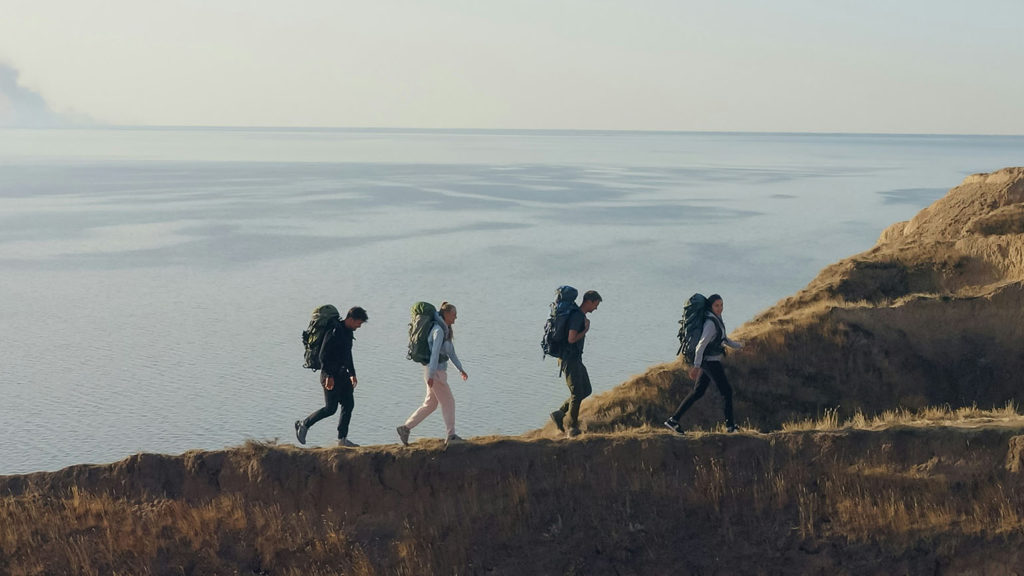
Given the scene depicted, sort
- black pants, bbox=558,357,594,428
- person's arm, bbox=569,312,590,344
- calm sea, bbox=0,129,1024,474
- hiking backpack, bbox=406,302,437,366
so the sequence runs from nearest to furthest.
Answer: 1. hiking backpack, bbox=406,302,437,366
2. person's arm, bbox=569,312,590,344
3. black pants, bbox=558,357,594,428
4. calm sea, bbox=0,129,1024,474

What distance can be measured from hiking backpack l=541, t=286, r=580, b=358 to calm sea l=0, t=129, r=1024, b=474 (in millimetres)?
6120

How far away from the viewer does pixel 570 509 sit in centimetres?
1187

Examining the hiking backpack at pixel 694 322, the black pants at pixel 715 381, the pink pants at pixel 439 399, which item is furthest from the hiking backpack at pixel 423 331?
the black pants at pixel 715 381

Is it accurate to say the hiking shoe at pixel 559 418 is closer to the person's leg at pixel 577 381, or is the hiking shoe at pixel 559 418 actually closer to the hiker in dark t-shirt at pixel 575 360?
the hiker in dark t-shirt at pixel 575 360

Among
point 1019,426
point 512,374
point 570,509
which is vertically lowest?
point 512,374

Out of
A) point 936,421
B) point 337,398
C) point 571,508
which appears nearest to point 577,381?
point 571,508

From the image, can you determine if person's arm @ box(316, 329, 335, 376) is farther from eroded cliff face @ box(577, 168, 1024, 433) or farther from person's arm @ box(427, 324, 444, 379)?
eroded cliff face @ box(577, 168, 1024, 433)

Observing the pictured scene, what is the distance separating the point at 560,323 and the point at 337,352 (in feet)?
8.27

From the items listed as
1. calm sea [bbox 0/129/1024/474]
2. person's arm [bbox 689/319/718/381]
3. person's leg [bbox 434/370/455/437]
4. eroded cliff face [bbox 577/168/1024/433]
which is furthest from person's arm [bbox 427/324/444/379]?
calm sea [bbox 0/129/1024/474]

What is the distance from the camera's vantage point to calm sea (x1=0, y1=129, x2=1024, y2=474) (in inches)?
1538

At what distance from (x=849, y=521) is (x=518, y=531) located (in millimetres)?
3431

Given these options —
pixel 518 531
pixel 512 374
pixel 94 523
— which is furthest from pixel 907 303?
pixel 512 374

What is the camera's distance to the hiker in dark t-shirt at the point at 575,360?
1248cm

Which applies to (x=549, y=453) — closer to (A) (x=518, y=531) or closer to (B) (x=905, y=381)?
(A) (x=518, y=531)
